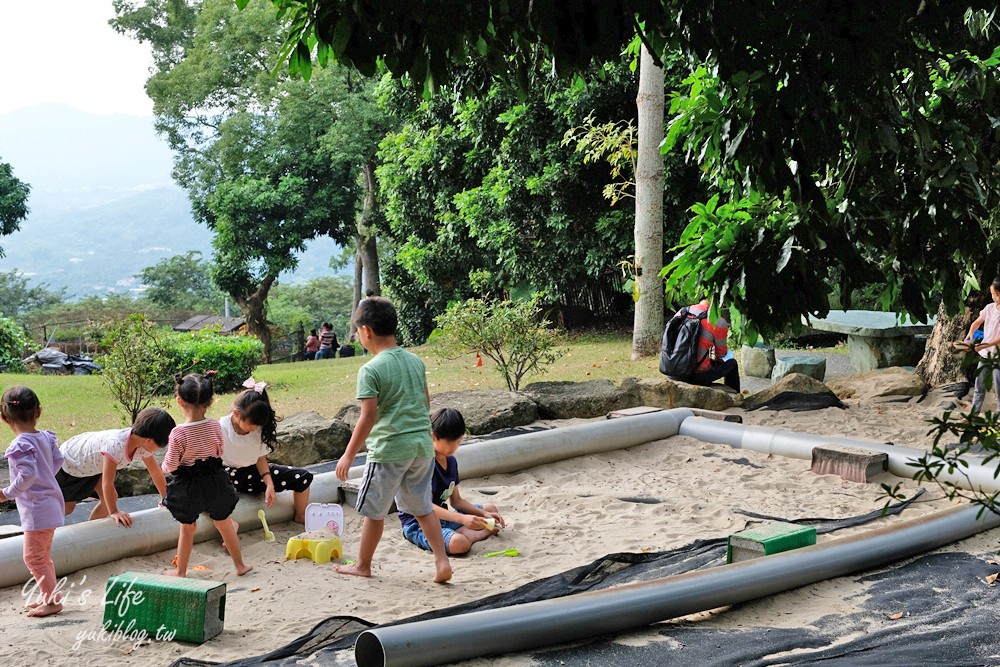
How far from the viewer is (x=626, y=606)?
153 inches

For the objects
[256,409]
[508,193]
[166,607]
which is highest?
[508,193]

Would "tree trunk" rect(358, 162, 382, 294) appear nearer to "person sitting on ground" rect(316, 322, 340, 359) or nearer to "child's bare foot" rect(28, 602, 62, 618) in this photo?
"person sitting on ground" rect(316, 322, 340, 359)

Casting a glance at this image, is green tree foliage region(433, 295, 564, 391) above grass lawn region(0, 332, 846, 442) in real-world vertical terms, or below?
above

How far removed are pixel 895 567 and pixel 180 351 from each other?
11320 millimetres

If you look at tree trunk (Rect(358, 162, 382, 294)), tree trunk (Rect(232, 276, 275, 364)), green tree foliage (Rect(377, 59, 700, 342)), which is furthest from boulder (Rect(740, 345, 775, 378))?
tree trunk (Rect(232, 276, 275, 364))

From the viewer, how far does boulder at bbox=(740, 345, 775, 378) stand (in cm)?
1261

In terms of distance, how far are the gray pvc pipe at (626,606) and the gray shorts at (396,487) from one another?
41.6 inches

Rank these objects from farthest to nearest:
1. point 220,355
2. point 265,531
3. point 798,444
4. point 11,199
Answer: point 11,199
point 220,355
point 798,444
point 265,531

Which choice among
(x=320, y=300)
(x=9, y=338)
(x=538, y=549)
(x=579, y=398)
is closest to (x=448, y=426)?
(x=538, y=549)

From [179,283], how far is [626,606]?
1876 inches

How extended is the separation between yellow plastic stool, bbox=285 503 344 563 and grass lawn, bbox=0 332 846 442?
5.02 metres

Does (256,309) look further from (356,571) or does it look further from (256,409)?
(356,571)

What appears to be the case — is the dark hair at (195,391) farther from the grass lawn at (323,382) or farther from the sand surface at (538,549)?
the grass lawn at (323,382)

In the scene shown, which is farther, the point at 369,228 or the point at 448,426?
the point at 369,228
